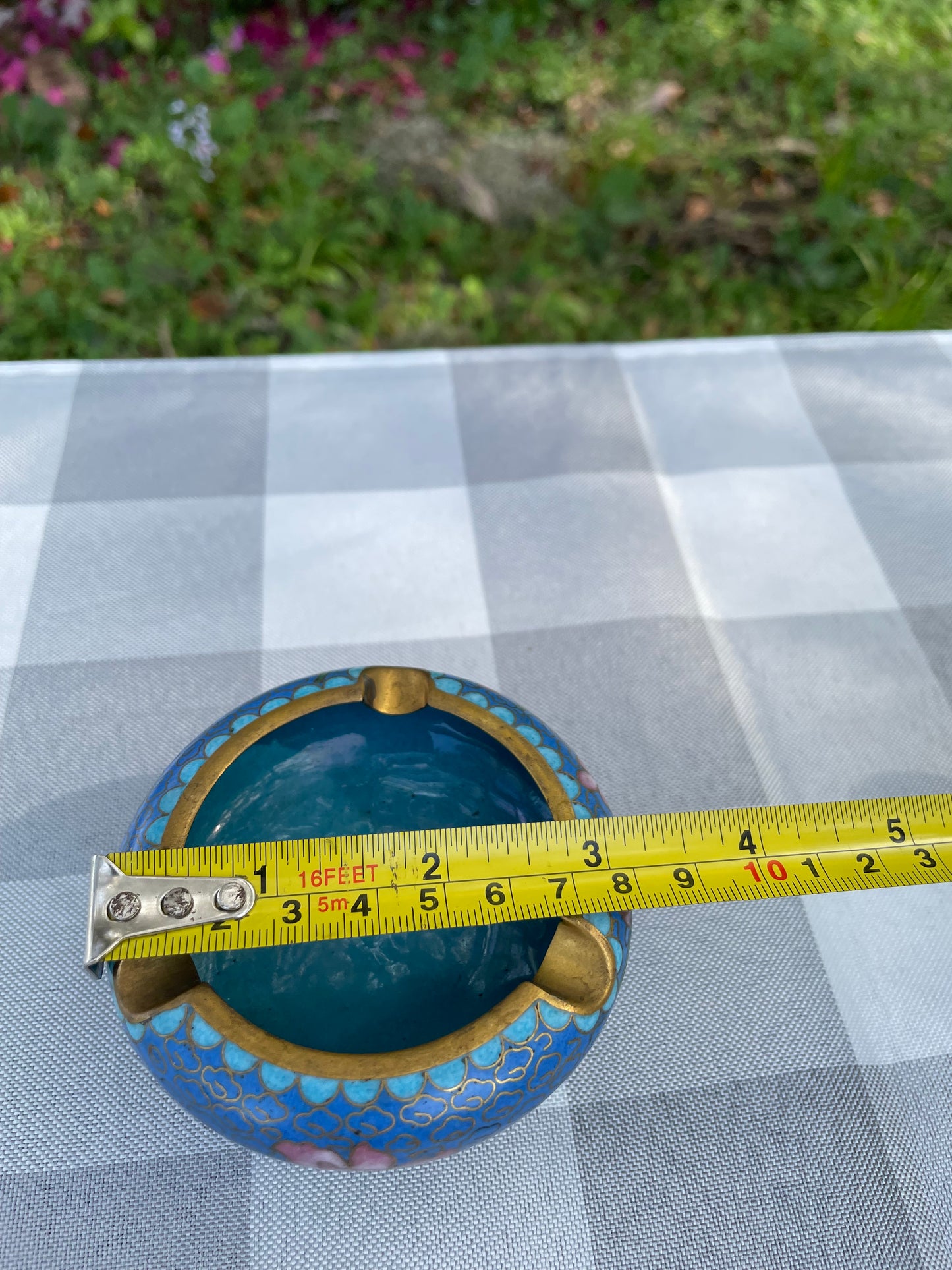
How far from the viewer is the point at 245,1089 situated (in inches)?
25.5

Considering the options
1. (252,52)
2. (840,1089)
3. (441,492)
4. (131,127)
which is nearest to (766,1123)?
(840,1089)

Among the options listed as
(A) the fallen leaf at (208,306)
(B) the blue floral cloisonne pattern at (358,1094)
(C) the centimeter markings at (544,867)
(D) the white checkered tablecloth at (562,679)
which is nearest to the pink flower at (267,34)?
(A) the fallen leaf at (208,306)

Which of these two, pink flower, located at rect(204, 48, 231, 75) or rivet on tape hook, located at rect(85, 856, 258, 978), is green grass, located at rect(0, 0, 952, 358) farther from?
rivet on tape hook, located at rect(85, 856, 258, 978)

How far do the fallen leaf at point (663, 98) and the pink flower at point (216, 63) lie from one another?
1089mm

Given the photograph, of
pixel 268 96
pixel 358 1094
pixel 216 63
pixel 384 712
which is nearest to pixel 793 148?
pixel 268 96

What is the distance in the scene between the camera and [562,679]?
118 cm

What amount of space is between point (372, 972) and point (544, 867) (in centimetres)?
19

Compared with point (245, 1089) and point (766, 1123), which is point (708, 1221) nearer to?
point (766, 1123)

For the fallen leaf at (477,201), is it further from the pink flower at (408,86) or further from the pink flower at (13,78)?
the pink flower at (13,78)

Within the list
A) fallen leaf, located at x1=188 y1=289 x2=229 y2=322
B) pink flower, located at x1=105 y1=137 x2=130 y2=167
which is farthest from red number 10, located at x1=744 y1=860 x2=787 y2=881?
pink flower, located at x1=105 y1=137 x2=130 y2=167

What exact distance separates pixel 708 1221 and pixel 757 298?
194 centimetres

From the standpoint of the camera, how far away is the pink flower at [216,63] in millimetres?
2344

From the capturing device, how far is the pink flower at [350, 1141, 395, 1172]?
658 mm

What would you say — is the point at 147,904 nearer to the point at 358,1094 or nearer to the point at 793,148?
the point at 358,1094
